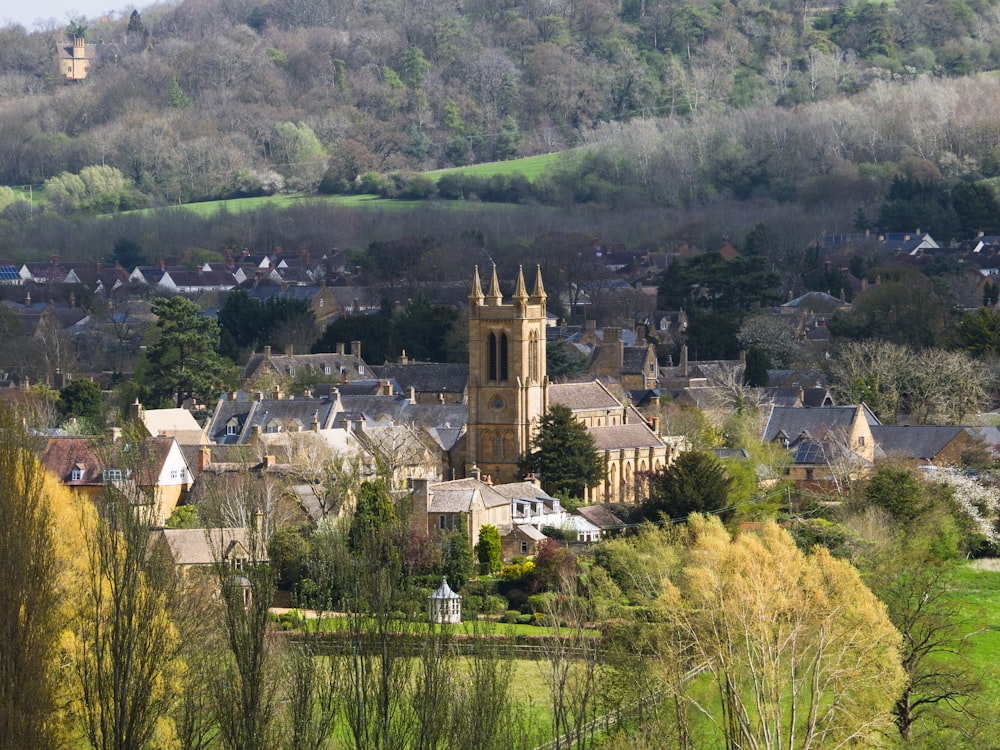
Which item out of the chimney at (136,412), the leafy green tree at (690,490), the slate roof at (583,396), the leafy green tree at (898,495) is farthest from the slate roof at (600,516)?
the chimney at (136,412)

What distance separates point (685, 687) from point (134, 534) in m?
11.2

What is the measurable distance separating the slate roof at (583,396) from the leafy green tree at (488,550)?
47.7ft

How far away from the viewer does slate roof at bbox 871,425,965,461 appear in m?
64.8

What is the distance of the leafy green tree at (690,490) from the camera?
54.5m

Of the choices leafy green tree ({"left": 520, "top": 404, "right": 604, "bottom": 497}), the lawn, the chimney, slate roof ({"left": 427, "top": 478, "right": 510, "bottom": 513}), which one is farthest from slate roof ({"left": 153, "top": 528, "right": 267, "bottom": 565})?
the chimney

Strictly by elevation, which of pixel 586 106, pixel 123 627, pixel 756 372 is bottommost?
pixel 123 627

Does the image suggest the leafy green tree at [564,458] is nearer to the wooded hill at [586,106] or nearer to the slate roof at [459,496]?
the slate roof at [459,496]

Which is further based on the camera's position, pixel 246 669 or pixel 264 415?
pixel 264 415

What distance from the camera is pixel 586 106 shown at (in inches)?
7032

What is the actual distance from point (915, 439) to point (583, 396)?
966 cm

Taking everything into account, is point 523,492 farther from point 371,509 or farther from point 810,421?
point 810,421

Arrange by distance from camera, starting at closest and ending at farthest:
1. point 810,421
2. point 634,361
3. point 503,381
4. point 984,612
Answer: point 984,612 < point 503,381 < point 810,421 < point 634,361

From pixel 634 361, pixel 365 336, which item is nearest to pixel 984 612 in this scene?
pixel 634 361

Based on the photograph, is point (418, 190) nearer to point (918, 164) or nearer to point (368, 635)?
point (918, 164)
